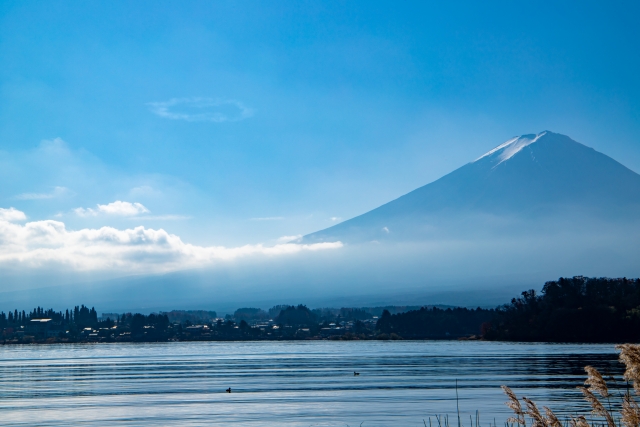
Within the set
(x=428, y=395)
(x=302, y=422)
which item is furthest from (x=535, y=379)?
(x=302, y=422)

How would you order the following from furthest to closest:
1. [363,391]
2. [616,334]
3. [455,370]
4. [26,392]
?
[616,334] < [455,370] < [26,392] < [363,391]

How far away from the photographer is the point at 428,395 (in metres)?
41.8

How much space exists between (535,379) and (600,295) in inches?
3797

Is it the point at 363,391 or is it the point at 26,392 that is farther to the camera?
the point at 26,392

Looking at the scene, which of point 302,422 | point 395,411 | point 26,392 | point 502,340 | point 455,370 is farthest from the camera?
point 502,340

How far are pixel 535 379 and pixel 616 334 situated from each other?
279 ft

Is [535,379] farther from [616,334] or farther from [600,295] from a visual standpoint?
[600,295]

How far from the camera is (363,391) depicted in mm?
46219

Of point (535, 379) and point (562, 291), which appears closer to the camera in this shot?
point (535, 379)

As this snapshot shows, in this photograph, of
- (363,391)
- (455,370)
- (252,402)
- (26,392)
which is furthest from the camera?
(455,370)

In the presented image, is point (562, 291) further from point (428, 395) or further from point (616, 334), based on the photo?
point (428, 395)

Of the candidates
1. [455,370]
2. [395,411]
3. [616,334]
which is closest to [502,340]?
[616,334]

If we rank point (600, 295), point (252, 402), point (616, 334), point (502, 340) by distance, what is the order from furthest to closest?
point (502, 340) → point (600, 295) → point (616, 334) → point (252, 402)

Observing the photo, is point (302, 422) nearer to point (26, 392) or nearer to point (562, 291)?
point (26, 392)
